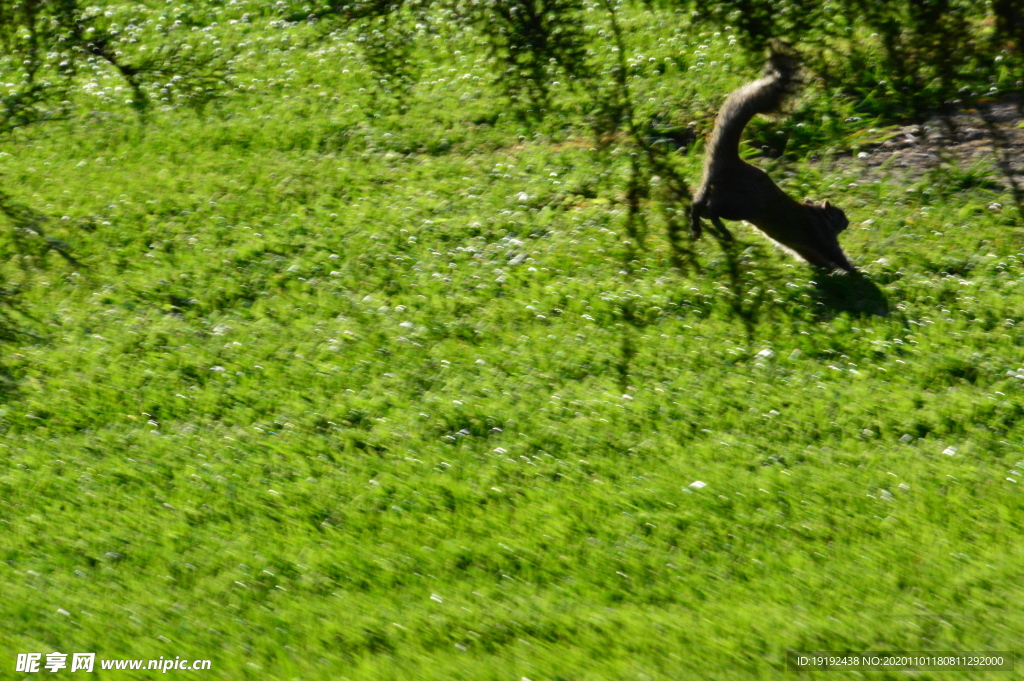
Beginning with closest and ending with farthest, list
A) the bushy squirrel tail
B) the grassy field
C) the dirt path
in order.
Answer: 1. the grassy field
2. the bushy squirrel tail
3. the dirt path

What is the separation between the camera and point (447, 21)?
17172 millimetres

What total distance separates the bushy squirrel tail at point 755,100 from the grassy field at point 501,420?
1313mm

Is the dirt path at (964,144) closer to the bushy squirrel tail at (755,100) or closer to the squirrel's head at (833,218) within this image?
the squirrel's head at (833,218)

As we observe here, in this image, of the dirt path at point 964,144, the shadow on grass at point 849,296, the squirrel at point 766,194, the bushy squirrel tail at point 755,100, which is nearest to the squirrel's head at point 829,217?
the squirrel at point 766,194

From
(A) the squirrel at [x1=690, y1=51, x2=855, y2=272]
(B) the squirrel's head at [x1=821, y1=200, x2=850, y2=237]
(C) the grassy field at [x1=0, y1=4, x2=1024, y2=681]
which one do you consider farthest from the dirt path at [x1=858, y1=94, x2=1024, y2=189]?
(A) the squirrel at [x1=690, y1=51, x2=855, y2=272]

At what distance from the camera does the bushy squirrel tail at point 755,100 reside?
359 inches

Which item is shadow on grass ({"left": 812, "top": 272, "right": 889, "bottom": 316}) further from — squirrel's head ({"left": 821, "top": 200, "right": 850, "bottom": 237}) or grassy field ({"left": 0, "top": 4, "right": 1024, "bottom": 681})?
squirrel's head ({"left": 821, "top": 200, "right": 850, "bottom": 237})

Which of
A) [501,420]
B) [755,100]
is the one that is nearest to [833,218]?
[755,100]

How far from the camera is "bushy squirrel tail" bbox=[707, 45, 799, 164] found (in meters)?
9.11

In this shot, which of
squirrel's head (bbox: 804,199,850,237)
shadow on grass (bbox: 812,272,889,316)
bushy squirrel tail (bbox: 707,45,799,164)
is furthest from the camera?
squirrel's head (bbox: 804,199,850,237)

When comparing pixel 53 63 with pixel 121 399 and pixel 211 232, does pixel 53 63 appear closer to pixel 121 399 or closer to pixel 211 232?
pixel 211 232

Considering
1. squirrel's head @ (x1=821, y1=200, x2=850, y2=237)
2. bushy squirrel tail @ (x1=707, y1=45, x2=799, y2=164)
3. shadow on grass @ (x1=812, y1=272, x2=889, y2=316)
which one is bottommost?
shadow on grass @ (x1=812, y1=272, x2=889, y2=316)

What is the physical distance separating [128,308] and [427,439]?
4564mm

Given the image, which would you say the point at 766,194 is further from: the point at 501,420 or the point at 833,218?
the point at 501,420
